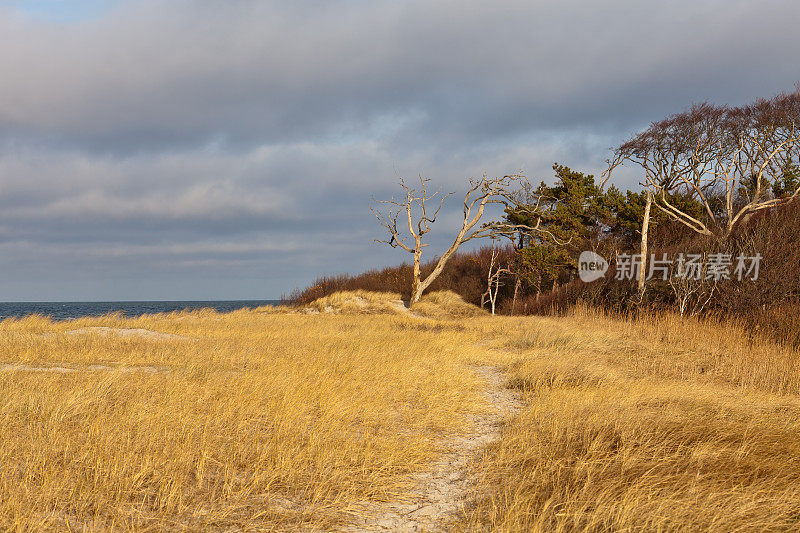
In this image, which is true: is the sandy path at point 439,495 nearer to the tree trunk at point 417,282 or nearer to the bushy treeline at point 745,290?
the bushy treeline at point 745,290

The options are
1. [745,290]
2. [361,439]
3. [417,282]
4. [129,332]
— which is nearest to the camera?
[361,439]

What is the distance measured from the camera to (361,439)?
4.96 metres

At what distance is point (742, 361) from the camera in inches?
387

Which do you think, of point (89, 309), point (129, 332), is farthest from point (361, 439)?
point (89, 309)

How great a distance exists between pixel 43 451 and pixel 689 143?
30.1 m

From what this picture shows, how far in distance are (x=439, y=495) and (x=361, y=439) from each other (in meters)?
1.27

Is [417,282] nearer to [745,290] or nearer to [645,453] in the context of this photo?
[745,290]

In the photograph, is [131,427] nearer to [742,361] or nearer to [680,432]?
[680,432]

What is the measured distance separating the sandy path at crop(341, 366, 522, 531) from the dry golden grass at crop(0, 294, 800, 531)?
0.13 m

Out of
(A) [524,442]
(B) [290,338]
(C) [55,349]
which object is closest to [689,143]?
(B) [290,338]

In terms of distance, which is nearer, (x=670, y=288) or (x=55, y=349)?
(x=55, y=349)

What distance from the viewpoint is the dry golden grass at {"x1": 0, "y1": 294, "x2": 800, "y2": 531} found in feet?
11.2

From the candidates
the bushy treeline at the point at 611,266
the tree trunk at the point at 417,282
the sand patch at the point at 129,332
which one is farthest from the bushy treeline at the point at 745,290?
the sand patch at the point at 129,332

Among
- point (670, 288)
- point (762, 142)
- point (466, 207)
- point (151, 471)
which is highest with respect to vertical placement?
point (762, 142)
